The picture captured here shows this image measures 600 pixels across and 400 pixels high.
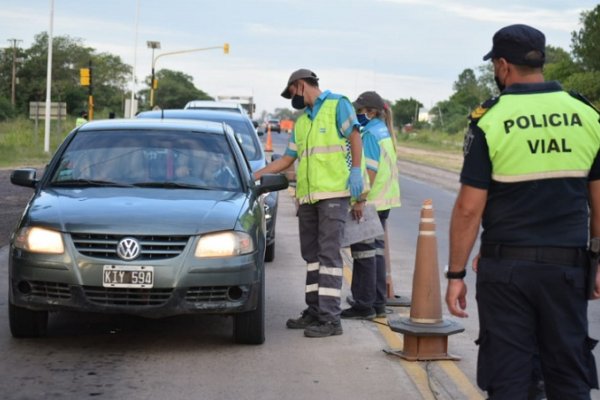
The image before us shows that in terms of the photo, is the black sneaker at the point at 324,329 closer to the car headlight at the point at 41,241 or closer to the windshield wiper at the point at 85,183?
the windshield wiper at the point at 85,183

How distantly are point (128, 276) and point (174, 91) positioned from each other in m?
145

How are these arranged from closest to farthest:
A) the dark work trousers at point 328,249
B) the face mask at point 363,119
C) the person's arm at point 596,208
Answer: the person's arm at point 596,208 → the dark work trousers at point 328,249 → the face mask at point 363,119

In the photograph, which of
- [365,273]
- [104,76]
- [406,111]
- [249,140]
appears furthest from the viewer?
[406,111]

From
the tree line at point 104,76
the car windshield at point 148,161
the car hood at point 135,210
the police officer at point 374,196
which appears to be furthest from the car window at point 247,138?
the tree line at point 104,76

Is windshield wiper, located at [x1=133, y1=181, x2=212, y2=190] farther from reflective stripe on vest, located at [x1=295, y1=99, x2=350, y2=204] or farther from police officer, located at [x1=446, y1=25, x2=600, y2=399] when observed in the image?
police officer, located at [x1=446, y1=25, x2=600, y2=399]

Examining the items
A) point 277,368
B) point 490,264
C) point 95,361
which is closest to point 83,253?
point 95,361

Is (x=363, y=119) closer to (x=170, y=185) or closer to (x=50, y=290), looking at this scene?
(x=170, y=185)

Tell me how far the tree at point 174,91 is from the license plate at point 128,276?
397ft

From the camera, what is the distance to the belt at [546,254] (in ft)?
15.8

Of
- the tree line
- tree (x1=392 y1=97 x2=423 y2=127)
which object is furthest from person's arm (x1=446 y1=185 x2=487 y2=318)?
tree (x1=392 y1=97 x2=423 y2=127)

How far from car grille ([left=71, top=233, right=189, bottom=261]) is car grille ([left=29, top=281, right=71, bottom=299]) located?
0.27 metres

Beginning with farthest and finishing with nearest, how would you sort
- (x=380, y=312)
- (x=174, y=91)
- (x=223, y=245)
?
(x=174, y=91)
(x=380, y=312)
(x=223, y=245)

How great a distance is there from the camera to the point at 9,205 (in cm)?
2045

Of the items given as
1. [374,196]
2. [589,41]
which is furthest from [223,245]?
[589,41]
